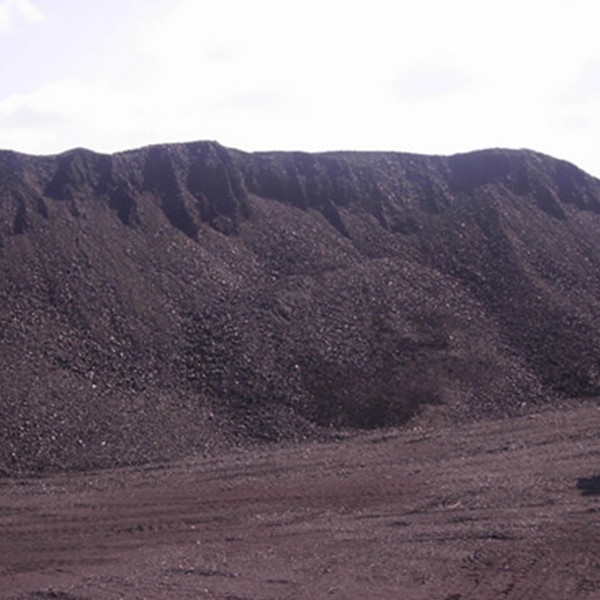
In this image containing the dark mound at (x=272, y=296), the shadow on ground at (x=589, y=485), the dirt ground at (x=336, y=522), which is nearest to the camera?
the dirt ground at (x=336, y=522)

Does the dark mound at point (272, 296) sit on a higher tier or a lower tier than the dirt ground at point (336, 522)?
higher

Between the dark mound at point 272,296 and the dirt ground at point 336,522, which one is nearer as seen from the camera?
the dirt ground at point 336,522

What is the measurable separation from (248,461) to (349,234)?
546 inches

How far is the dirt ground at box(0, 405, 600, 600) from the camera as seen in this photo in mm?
12016

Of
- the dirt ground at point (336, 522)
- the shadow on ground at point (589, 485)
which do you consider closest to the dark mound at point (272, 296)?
the dirt ground at point (336, 522)

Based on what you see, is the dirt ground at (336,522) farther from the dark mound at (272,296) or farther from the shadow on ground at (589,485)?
the dark mound at (272,296)

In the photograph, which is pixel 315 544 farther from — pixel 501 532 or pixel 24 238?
pixel 24 238

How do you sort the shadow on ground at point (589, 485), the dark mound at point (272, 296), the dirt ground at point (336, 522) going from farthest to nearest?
the dark mound at point (272, 296) → the shadow on ground at point (589, 485) → the dirt ground at point (336, 522)

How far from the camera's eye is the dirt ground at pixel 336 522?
12016mm

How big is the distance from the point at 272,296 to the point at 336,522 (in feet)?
45.3

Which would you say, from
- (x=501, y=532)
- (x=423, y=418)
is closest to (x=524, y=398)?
(x=423, y=418)

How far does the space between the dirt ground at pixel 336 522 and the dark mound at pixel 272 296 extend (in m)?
2.04

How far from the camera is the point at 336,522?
15.7m

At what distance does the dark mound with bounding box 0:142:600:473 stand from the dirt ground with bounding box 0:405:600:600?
204 centimetres
